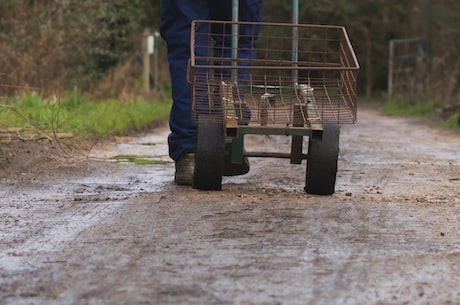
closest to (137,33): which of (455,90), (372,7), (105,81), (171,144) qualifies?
(105,81)

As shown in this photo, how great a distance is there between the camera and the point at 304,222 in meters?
3.50

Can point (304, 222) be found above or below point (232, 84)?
below

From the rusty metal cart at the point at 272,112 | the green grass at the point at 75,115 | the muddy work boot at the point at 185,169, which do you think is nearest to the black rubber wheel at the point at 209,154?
the rusty metal cart at the point at 272,112

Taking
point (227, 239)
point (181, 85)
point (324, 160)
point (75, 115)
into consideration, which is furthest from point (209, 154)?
point (75, 115)

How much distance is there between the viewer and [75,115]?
855 cm

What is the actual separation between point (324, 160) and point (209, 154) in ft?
1.74

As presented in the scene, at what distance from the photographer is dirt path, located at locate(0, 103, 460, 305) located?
246 cm

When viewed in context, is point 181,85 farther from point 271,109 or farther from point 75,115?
point 75,115

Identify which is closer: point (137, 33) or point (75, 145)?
point (75, 145)

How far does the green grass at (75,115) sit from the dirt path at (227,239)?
1.73 m

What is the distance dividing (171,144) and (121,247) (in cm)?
184

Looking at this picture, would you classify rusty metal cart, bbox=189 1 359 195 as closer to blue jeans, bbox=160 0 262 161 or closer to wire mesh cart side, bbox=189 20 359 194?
wire mesh cart side, bbox=189 20 359 194

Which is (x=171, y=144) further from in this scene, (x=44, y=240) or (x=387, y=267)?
(x=387, y=267)

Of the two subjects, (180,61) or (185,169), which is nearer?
(185,169)
